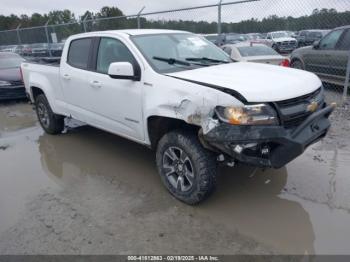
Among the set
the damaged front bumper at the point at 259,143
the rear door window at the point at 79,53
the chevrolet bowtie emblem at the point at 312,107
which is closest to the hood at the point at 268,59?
the rear door window at the point at 79,53

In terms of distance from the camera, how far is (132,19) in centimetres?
1191

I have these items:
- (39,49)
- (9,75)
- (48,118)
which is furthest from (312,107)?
(39,49)

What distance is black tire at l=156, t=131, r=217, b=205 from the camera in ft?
10.9

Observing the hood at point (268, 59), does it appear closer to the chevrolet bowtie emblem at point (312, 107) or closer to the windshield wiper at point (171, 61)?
the windshield wiper at point (171, 61)

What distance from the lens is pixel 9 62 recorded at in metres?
10.3

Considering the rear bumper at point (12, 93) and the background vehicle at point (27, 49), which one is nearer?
the rear bumper at point (12, 93)

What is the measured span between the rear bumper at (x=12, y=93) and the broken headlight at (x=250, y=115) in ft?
26.6

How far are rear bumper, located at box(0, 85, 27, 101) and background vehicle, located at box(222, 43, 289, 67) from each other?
6.09 meters

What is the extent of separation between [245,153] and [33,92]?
495 centimetres

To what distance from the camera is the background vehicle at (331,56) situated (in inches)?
311

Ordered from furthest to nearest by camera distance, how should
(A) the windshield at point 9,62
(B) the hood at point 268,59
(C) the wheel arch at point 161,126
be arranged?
(A) the windshield at point 9,62
(B) the hood at point 268,59
(C) the wheel arch at point 161,126

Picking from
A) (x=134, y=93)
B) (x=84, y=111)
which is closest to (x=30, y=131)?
(x=84, y=111)

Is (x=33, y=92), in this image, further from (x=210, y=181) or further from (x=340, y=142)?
(x=340, y=142)

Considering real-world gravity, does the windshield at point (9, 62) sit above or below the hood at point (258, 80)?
below
